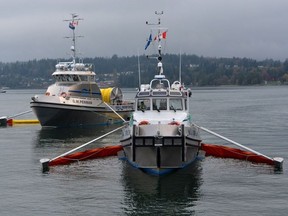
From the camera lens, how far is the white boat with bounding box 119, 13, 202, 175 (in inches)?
1062

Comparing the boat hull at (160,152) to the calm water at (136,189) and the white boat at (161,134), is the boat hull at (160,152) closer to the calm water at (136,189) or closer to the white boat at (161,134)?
the white boat at (161,134)

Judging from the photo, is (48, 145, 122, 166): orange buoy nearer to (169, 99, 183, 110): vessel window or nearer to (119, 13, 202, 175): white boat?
(119, 13, 202, 175): white boat

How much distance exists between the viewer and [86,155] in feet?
117

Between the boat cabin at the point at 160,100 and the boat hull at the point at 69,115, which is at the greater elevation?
the boat cabin at the point at 160,100

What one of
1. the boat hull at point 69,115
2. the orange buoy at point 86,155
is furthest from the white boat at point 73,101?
the orange buoy at point 86,155

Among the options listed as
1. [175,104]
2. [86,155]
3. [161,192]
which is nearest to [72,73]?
[86,155]

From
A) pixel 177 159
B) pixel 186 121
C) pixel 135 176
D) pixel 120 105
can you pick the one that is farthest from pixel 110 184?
pixel 120 105

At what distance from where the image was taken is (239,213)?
22.4 metres

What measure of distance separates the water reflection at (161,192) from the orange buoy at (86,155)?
15.3 ft

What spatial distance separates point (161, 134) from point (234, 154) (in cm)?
1013

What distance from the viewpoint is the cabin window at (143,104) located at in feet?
103

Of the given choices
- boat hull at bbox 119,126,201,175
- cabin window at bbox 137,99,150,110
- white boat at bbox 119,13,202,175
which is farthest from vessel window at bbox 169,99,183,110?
boat hull at bbox 119,126,201,175

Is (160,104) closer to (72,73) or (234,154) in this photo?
(234,154)

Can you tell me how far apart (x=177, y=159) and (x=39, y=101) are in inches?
1241
